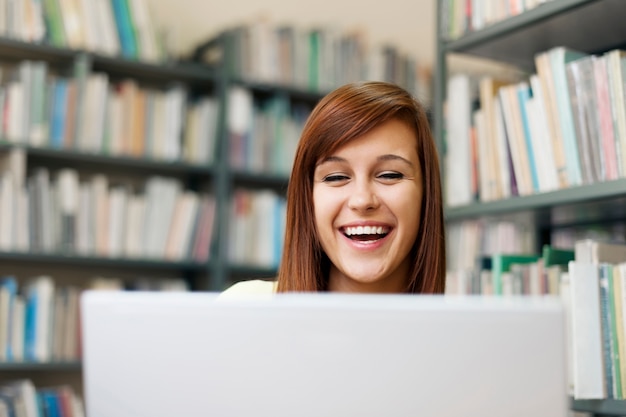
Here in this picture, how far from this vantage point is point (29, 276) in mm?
3164

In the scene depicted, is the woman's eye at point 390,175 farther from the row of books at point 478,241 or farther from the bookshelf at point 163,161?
the row of books at point 478,241

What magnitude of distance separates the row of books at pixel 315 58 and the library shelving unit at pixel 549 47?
1.43m

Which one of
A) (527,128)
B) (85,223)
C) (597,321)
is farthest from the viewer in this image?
(85,223)

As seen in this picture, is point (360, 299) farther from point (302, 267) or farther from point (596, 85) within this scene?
point (596, 85)

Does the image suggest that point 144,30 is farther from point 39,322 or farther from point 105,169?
point 39,322

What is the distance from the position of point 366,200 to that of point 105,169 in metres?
2.23

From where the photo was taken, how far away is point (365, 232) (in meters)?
1.35

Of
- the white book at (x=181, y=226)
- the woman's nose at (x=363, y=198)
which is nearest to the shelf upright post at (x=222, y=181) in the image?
the white book at (x=181, y=226)

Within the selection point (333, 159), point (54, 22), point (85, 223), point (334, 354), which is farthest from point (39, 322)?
point (334, 354)

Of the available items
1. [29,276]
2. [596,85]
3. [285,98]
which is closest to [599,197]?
[596,85]

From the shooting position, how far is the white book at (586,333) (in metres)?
1.53

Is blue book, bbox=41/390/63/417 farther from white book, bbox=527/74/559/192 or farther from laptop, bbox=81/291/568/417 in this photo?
laptop, bbox=81/291/568/417

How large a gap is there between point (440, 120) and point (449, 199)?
225 millimetres

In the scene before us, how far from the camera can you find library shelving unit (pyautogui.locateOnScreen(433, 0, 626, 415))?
1.68 metres
